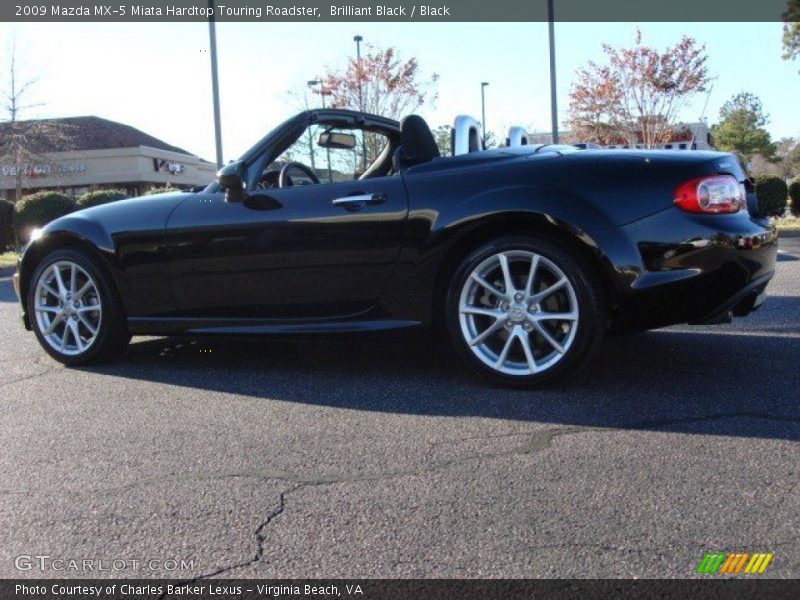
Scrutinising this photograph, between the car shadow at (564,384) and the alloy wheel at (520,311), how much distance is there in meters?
0.17

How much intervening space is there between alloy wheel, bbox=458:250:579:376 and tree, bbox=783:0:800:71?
85.0 ft

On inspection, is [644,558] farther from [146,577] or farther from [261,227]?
[261,227]

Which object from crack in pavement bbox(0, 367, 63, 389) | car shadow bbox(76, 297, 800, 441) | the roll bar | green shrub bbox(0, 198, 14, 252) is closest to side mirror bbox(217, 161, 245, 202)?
car shadow bbox(76, 297, 800, 441)

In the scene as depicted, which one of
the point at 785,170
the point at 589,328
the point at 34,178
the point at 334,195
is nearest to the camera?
the point at 589,328

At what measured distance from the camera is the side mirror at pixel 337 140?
530cm

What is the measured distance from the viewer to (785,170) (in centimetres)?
7406

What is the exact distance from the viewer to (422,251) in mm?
4305

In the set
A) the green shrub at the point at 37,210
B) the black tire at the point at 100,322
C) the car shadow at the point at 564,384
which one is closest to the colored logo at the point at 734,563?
the car shadow at the point at 564,384

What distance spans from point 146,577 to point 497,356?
7.45 ft

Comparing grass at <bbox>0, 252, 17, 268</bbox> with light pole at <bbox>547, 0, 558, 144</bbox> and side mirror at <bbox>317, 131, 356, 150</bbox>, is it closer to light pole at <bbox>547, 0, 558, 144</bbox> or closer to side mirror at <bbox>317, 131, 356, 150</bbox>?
light pole at <bbox>547, 0, 558, 144</bbox>

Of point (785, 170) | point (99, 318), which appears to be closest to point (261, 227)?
point (99, 318)

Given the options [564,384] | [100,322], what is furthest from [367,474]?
[100,322]

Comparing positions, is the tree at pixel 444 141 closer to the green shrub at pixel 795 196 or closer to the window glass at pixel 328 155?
the window glass at pixel 328 155

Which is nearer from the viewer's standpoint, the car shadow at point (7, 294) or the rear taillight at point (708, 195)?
the rear taillight at point (708, 195)
